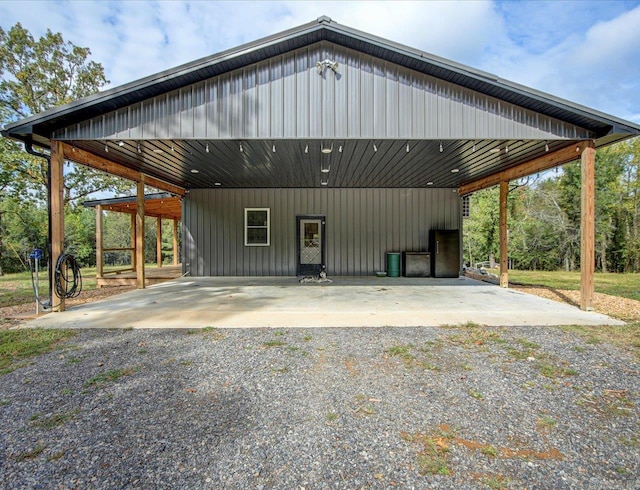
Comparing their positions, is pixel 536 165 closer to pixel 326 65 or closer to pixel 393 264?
pixel 393 264

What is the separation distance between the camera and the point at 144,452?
1675mm

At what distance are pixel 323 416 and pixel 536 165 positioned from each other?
6.68 m

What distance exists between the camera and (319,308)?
5.12 metres

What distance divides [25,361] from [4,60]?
584 inches

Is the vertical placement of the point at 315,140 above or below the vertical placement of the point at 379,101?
below

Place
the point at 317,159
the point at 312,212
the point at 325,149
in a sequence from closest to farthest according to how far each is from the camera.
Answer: the point at 325,149 → the point at 317,159 → the point at 312,212

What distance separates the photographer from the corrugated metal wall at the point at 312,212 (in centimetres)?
959

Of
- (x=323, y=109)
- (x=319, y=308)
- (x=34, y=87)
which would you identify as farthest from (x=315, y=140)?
(x=34, y=87)

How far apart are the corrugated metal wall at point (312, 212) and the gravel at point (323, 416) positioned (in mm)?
6269

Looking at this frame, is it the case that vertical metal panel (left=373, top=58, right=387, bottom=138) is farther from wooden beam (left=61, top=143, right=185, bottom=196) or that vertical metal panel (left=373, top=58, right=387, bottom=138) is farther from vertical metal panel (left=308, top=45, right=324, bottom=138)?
wooden beam (left=61, top=143, right=185, bottom=196)

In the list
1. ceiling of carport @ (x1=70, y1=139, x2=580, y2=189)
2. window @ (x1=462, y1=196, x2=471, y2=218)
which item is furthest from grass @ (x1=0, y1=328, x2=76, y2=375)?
window @ (x1=462, y1=196, x2=471, y2=218)

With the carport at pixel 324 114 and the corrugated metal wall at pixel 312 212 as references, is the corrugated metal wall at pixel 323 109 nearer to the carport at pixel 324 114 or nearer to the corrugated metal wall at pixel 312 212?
the carport at pixel 324 114

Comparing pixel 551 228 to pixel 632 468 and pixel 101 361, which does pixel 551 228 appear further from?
pixel 101 361

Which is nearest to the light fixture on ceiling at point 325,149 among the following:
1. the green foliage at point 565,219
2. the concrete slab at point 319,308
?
the concrete slab at point 319,308
